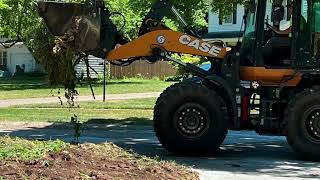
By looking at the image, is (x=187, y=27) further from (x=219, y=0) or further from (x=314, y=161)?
(x=219, y=0)

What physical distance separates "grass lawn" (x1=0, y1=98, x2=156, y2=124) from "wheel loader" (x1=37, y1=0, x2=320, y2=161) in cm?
691

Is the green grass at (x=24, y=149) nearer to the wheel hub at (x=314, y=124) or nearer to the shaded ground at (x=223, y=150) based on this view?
the shaded ground at (x=223, y=150)

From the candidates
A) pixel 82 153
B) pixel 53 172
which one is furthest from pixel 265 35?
pixel 53 172

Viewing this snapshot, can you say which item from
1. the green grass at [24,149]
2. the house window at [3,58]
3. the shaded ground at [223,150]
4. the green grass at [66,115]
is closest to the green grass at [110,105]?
the green grass at [66,115]

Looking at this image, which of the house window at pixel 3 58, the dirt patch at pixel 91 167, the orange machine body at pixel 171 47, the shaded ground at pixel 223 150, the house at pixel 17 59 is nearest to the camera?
the dirt patch at pixel 91 167

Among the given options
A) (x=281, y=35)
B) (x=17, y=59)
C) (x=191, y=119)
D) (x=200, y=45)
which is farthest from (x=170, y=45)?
(x=17, y=59)

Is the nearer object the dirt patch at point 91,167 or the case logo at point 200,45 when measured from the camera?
the dirt patch at point 91,167

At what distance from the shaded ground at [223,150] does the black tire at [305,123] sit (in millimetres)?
237

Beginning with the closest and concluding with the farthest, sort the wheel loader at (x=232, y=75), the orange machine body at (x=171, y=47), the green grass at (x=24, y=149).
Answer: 1. the green grass at (x=24, y=149)
2. the wheel loader at (x=232, y=75)
3. the orange machine body at (x=171, y=47)

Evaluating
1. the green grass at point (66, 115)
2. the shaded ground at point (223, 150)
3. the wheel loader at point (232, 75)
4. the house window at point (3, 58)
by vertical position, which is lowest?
the shaded ground at point (223, 150)

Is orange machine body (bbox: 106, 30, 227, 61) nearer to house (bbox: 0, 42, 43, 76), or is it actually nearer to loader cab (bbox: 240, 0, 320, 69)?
loader cab (bbox: 240, 0, 320, 69)

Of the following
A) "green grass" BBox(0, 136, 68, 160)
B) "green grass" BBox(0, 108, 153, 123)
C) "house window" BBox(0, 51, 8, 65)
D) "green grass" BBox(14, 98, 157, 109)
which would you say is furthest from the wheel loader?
"house window" BBox(0, 51, 8, 65)

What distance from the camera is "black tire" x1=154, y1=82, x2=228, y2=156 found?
10.5 meters

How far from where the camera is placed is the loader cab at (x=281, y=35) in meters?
10.4
